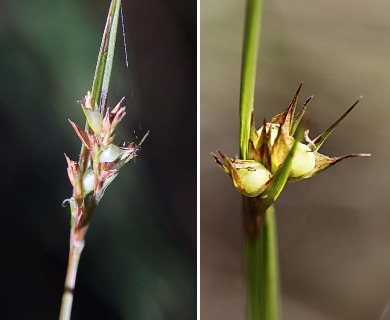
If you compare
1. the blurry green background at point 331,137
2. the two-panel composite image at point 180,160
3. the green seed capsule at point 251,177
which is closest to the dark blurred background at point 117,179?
the two-panel composite image at point 180,160

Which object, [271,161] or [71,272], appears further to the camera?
[71,272]

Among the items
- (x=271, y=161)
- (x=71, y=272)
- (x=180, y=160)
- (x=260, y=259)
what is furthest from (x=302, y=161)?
(x=71, y=272)

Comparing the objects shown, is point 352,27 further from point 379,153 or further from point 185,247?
point 185,247

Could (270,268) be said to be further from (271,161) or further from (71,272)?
(71,272)

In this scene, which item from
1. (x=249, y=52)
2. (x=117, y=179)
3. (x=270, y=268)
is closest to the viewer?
(x=249, y=52)

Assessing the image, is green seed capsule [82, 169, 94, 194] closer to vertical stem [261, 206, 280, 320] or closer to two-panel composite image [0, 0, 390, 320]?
two-panel composite image [0, 0, 390, 320]

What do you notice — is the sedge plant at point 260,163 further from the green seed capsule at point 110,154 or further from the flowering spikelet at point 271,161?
the green seed capsule at point 110,154

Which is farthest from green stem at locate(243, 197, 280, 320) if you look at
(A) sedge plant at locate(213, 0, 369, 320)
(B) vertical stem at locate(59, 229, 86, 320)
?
(B) vertical stem at locate(59, 229, 86, 320)
